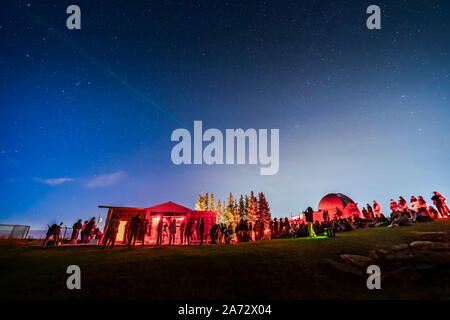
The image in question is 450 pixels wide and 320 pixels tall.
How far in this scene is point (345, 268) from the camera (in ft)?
27.7

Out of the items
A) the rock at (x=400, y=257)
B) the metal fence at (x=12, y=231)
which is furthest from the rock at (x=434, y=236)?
the metal fence at (x=12, y=231)

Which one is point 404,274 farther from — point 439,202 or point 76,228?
point 76,228

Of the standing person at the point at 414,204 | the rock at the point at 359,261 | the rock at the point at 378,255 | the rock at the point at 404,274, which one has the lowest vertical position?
the rock at the point at 404,274

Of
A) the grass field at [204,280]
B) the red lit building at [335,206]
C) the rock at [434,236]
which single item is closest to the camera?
the grass field at [204,280]

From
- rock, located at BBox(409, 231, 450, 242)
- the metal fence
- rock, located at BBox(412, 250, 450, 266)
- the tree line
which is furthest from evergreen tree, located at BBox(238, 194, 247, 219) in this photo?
rock, located at BBox(412, 250, 450, 266)

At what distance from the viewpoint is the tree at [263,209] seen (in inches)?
2525

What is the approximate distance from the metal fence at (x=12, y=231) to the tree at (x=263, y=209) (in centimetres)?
5412

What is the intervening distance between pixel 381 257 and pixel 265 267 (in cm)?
551

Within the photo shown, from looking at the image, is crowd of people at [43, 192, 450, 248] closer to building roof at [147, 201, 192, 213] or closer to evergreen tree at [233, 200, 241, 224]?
building roof at [147, 201, 192, 213]

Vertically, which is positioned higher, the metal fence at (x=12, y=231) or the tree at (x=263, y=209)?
the tree at (x=263, y=209)

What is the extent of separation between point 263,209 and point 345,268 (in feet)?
192

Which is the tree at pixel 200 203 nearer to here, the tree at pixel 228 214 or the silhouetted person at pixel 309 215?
the tree at pixel 228 214

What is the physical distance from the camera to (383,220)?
2033 centimetres
